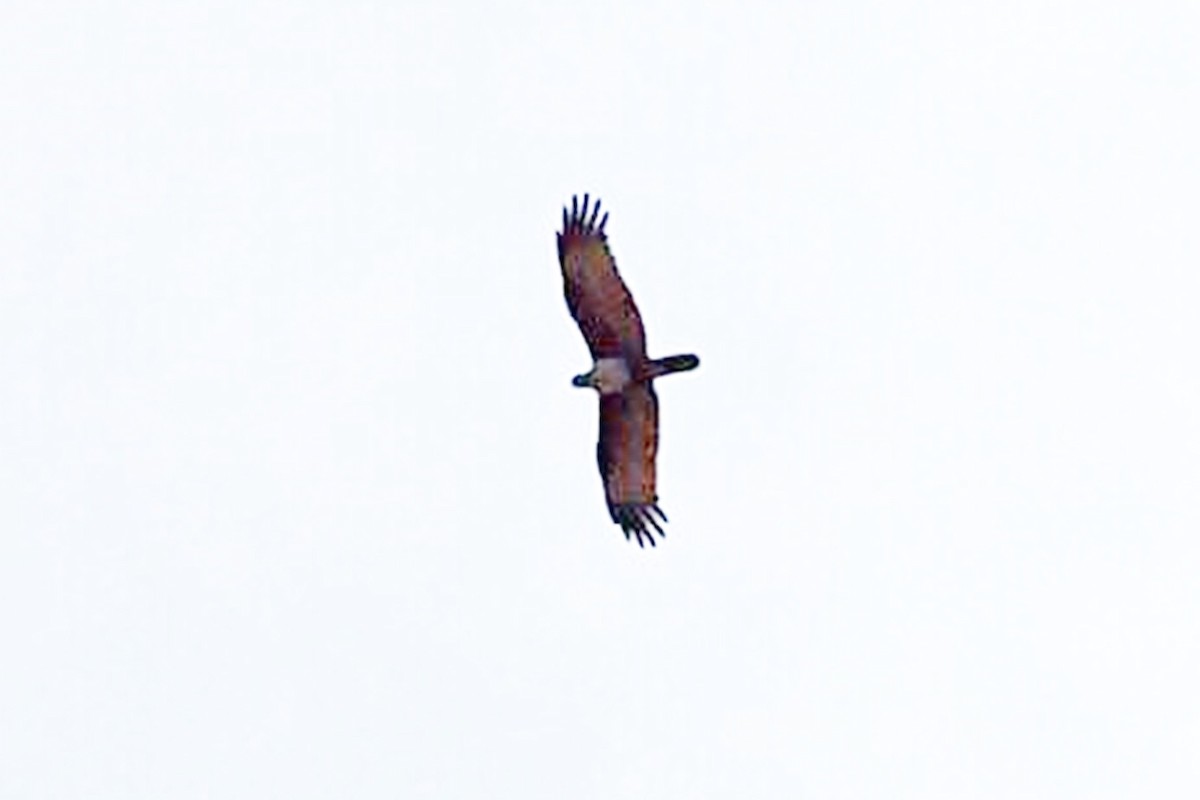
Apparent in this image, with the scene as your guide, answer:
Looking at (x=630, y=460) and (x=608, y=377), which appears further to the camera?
(x=630, y=460)

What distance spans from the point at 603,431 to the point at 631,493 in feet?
2.89

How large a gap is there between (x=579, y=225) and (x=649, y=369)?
201cm

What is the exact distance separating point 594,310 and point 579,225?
1058 millimetres

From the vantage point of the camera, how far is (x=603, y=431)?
83.6 m

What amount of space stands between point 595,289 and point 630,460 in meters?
2.39

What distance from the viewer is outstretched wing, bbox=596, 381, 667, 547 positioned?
83125mm

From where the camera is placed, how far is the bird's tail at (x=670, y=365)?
3223 inches

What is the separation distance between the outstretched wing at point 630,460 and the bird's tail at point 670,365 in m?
0.68

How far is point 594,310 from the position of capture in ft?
271

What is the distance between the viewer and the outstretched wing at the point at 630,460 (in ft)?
273

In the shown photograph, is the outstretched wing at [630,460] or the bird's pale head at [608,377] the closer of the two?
the bird's pale head at [608,377]

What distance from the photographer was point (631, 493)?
8381 centimetres

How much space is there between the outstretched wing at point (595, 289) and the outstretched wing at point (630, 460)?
866 millimetres

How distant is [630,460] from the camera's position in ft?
274
